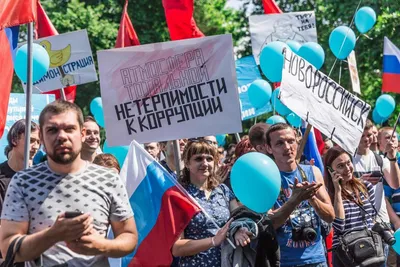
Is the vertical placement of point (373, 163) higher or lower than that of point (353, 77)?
higher

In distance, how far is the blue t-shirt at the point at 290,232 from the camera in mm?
A: 6320

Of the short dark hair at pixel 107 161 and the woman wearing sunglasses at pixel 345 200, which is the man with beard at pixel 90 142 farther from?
the woman wearing sunglasses at pixel 345 200

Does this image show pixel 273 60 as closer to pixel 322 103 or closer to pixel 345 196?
pixel 322 103

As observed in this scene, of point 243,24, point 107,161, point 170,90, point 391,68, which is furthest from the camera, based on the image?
point 243,24

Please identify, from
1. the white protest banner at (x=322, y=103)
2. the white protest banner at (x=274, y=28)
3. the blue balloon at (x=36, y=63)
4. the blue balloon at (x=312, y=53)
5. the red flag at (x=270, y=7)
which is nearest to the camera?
the white protest banner at (x=322, y=103)

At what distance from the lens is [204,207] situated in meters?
6.12

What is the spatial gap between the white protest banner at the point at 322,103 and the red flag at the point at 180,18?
2.11 m

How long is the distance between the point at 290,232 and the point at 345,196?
1.04 m

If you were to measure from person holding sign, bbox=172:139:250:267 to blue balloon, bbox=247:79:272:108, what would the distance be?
19.5ft

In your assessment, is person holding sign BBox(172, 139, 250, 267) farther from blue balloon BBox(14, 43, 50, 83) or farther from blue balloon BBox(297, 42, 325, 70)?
blue balloon BBox(297, 42, 325, 70)

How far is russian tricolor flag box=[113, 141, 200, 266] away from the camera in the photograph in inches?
236

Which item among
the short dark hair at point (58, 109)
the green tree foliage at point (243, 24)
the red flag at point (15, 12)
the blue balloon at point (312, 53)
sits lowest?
the green tree foliage at point (243, 24)

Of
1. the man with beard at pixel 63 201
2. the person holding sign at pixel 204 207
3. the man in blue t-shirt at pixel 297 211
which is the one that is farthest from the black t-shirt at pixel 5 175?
the man in blue t-shirt at pixel 297 211

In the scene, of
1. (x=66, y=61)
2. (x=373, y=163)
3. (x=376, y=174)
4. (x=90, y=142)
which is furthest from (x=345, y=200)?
(x=66, y=61)
